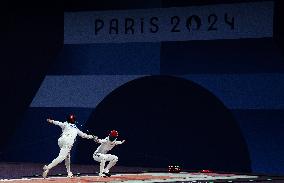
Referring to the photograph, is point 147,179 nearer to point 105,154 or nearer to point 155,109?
point 105,154

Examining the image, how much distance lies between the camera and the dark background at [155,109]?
21141 millimetres

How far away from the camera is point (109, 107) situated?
23594 millimetres

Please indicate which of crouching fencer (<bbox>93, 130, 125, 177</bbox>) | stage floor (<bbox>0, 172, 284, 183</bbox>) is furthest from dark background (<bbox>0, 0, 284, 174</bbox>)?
crouching fencer (<bbox>93, 130, 125, 177</bbox>)

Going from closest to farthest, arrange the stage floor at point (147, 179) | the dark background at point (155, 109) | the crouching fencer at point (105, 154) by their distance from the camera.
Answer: the stage floor at point (147, 179) < the crouching fencer at point (105, 154) < the dark background at point (155, 109)

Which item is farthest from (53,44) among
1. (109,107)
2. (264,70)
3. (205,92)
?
(264,70)

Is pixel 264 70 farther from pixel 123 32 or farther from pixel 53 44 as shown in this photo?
pixel 53 44

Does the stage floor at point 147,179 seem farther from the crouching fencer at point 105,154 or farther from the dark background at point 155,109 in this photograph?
the dark background at point 155,109

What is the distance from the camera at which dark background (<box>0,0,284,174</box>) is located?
2114 cm

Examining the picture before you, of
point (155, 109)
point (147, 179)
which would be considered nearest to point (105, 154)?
point (147, 179)

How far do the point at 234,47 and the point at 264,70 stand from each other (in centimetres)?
121

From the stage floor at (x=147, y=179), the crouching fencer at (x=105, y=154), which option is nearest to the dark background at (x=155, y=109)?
the stage floor at (x=147, y=179)

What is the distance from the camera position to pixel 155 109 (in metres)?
22.9

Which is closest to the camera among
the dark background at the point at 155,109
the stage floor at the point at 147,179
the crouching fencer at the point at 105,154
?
the stage floor at the point at 147,179

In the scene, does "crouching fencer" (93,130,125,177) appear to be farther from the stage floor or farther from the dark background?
the dark background
